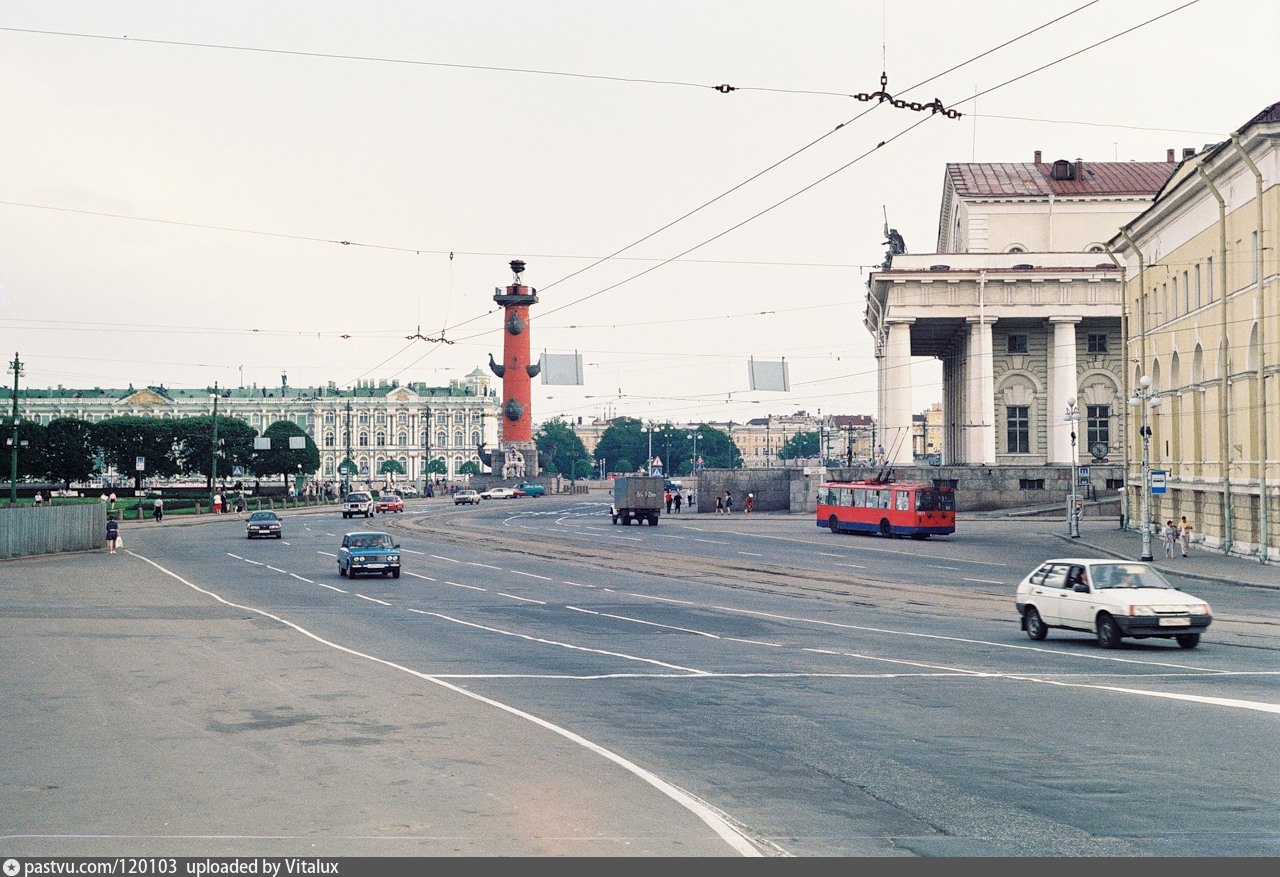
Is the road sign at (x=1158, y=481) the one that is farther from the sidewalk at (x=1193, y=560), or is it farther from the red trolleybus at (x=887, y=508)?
the red trolleybus at (x=887, y=508)

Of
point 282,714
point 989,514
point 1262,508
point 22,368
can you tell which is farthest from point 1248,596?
point 22,368

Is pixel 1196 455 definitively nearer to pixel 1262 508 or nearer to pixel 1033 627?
pixel 1262 508

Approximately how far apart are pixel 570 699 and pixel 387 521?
66194 mm

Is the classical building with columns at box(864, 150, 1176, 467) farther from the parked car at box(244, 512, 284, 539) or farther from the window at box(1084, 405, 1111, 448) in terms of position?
the parked car at box(244, 512, 284, 539)

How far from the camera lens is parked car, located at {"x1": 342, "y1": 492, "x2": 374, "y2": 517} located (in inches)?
3583

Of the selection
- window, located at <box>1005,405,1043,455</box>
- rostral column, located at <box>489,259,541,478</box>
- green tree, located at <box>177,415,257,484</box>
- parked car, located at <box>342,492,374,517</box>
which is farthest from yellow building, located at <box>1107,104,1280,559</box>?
green tree, located at <box>177,415,257,484</box>

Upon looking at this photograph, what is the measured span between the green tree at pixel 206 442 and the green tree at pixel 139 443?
0.83 meters

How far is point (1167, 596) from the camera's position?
22156mm

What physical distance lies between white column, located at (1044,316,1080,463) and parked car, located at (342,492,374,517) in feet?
148

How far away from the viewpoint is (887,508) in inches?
2486

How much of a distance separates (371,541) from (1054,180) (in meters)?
60.3

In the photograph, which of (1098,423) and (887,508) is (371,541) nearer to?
(887,508)

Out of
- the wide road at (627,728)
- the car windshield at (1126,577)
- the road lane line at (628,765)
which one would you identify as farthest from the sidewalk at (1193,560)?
the road lane line at (628,765)

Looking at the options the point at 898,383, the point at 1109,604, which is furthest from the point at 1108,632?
the point at 898,383
